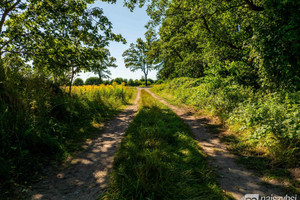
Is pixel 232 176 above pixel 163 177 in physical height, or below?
below

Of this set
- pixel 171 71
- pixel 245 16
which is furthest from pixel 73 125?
pixel 171 71

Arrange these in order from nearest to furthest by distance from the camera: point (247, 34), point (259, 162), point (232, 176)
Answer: point (232, 176) → point (259, 162) → point (247, 34)

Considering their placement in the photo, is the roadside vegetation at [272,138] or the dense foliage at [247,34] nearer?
the roadside vegetation at [272,138]

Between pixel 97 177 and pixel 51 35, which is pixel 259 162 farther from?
pixel 51 35

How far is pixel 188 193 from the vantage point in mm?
1993

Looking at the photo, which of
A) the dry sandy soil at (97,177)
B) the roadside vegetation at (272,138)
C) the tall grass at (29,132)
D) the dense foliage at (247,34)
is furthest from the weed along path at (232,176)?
the tall grass at (29,132)

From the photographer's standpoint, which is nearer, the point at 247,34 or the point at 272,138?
the point at 272,138

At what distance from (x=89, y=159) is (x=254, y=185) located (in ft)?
11.3

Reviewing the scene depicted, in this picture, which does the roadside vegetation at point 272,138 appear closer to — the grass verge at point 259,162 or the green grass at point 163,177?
the grass verge at point 259,162

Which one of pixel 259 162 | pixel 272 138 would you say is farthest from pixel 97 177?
pixel 272 138

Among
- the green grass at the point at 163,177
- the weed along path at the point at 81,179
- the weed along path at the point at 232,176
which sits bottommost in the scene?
the weed along path at the point at 232,176

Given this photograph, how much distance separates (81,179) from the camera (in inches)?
97.4

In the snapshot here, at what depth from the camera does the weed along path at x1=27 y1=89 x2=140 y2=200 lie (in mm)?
2078

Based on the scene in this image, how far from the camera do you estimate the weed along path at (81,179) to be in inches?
81.8
